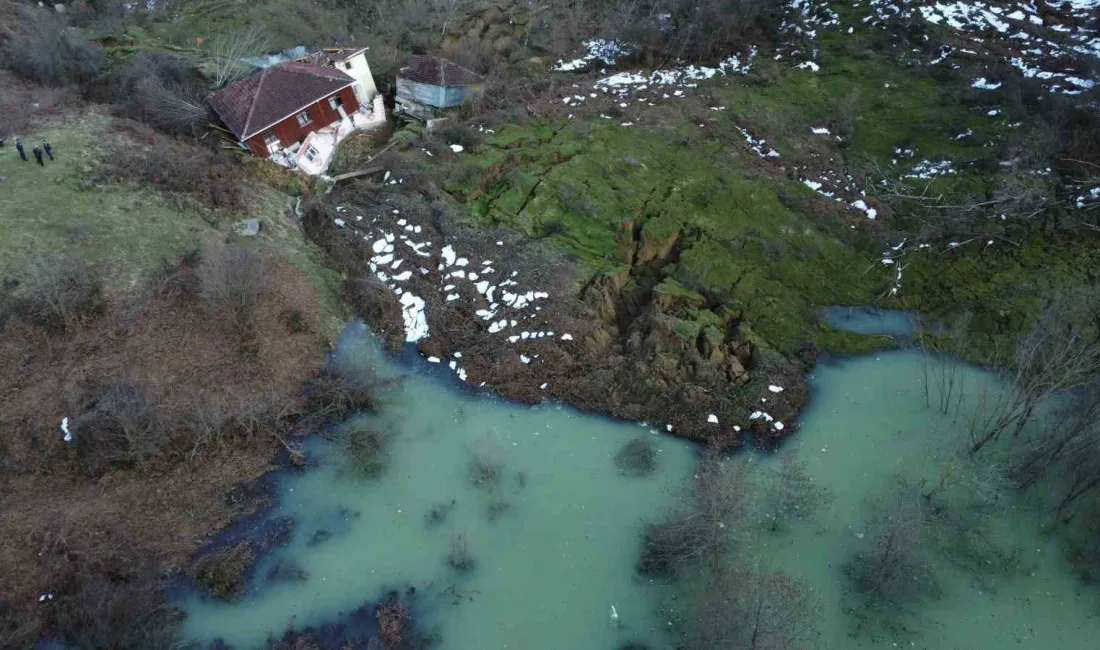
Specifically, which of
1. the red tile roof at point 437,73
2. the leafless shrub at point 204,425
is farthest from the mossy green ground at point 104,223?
the red tile roof at point 437,73

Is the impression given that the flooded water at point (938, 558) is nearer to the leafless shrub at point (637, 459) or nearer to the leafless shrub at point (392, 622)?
the leafless shrub at point (637, 459)

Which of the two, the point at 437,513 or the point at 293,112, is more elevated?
the point at 293,112

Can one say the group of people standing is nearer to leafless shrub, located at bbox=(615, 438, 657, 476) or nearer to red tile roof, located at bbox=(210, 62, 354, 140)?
red tile roof, located at bbox=(210, 62, 354, 140)

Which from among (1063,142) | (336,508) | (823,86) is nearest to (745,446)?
(336,508)

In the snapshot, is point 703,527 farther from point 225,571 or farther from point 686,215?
point 686,215

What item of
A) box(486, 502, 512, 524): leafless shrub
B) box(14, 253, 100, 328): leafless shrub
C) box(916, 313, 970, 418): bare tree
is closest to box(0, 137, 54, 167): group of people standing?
box(14, 253, 100, 328): leafless shrub

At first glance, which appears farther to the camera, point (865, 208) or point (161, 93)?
point (161, 93)

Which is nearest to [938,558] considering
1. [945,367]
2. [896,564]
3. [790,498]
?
[896,564]

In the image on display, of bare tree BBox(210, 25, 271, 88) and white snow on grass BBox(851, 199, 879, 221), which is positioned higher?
bare tree BBox(210, 25, 271, 88)
